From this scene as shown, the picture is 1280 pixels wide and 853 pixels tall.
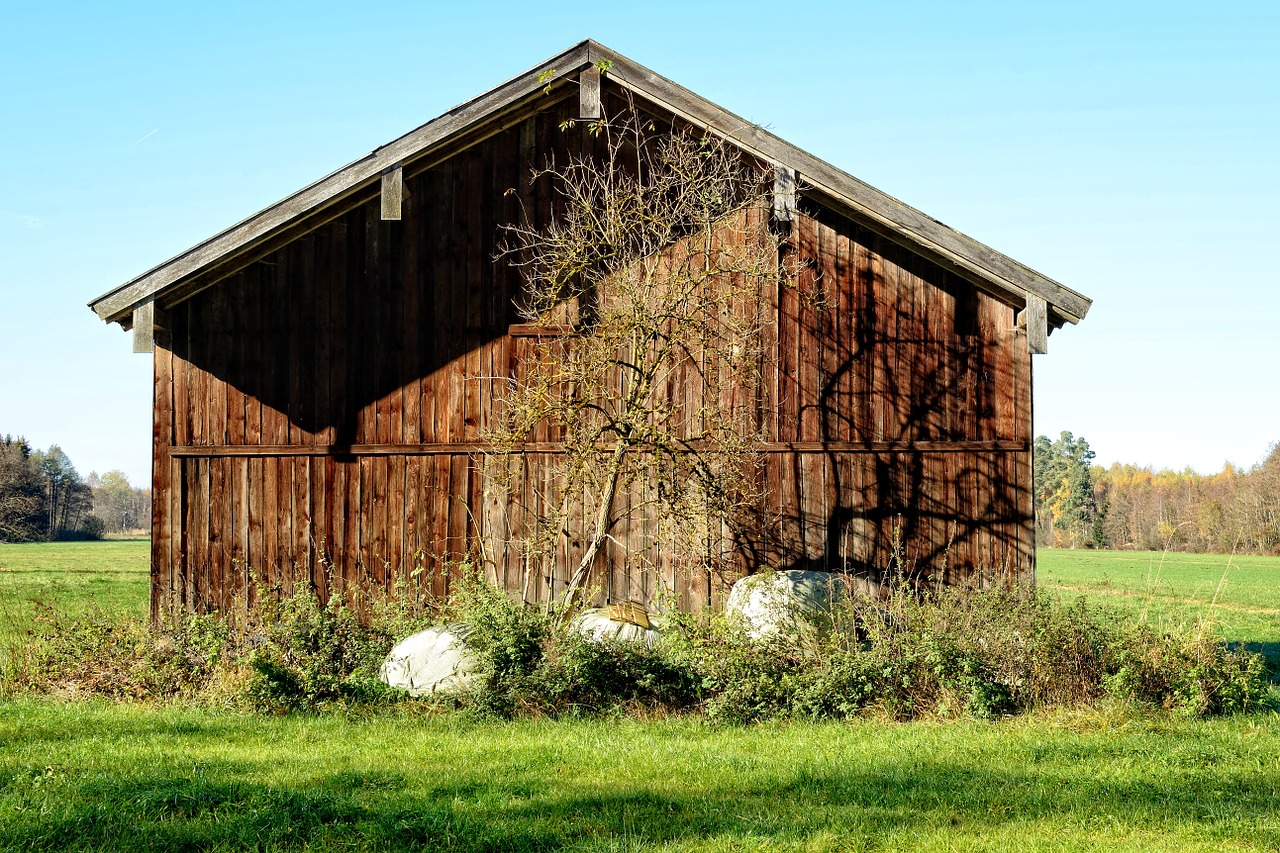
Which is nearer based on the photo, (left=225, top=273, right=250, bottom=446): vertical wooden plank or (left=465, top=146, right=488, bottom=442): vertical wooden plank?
(left=225, top=273, right=250, bottom=446): vertical wooden plank

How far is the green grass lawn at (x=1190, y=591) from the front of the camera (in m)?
14.4

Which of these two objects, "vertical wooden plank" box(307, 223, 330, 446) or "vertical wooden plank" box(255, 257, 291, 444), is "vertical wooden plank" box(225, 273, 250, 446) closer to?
"vertical wooden plank" box(255, 257, 291, 444)

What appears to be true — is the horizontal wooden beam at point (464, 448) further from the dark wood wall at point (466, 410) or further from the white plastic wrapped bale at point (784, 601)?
the white plastic wrapped bale at point (784, 601)

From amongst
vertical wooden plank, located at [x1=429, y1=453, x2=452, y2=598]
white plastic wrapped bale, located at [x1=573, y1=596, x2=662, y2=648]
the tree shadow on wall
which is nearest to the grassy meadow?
white plastic wrapped bale, located at [x1=573, y1=596, x2=662, y2=648]

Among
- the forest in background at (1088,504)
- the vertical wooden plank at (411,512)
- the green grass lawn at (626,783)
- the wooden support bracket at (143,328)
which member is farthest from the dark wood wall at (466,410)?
the forest in background at (1088,504)

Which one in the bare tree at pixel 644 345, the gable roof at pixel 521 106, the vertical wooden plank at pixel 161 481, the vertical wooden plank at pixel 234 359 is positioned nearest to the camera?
the bare tree at pixel 644 345

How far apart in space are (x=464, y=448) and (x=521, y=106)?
14.1 feet

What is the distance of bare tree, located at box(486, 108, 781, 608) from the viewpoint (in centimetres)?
1191

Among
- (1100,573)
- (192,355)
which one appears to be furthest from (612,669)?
(1100,573)

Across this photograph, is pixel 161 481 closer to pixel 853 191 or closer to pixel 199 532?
pixel 199 532

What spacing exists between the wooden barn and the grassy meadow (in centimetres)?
326

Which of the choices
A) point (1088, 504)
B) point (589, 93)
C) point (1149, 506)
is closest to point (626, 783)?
point (589, 93)

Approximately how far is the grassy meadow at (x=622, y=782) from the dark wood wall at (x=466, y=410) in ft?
10.5

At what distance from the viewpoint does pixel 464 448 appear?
13430 mm
